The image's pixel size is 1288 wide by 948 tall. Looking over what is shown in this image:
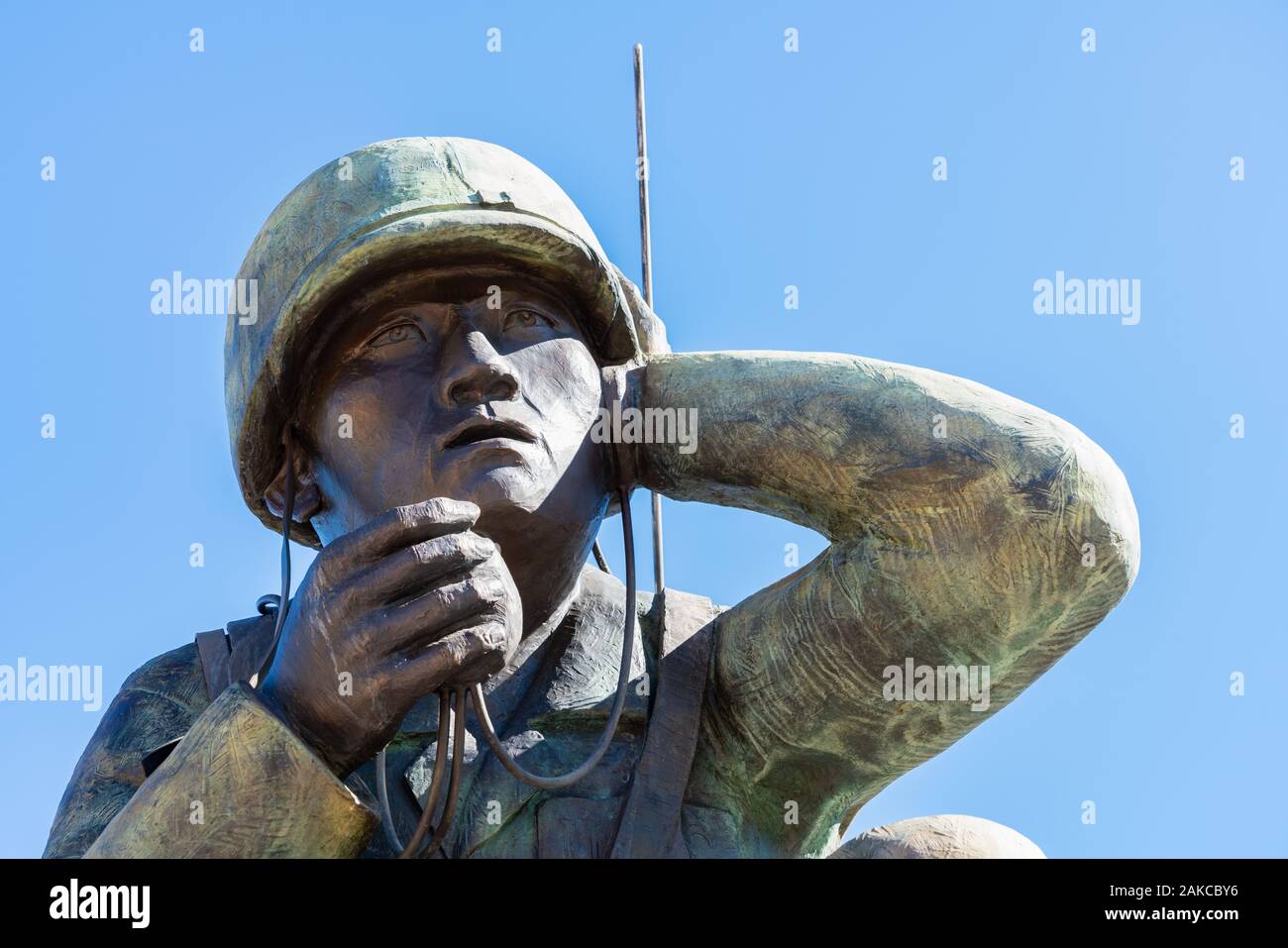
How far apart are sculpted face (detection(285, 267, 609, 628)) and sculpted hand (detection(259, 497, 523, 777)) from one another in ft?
1.94

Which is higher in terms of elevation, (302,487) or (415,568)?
(302,487)

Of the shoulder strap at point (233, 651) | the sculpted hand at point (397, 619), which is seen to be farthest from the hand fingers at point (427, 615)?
the shoulder strap at point (233, 651)

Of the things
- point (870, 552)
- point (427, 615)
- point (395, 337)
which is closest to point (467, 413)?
point (395, 337)

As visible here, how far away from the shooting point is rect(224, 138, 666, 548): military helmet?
8688mm

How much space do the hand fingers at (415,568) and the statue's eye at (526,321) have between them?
4.34 ft

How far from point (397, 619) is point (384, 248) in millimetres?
1535

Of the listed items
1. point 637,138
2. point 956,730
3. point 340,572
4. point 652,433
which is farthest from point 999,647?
point 637,138

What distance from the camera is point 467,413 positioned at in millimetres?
8453

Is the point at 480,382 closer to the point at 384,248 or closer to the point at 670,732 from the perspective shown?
the point at 384,248

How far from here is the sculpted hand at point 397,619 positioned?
762cm

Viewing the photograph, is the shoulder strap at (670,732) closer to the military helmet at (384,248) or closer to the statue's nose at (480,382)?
the military helmet at (384,248)

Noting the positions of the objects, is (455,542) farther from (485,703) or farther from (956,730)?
(956,730)

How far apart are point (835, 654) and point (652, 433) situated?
983 mm

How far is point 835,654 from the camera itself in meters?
8.55
